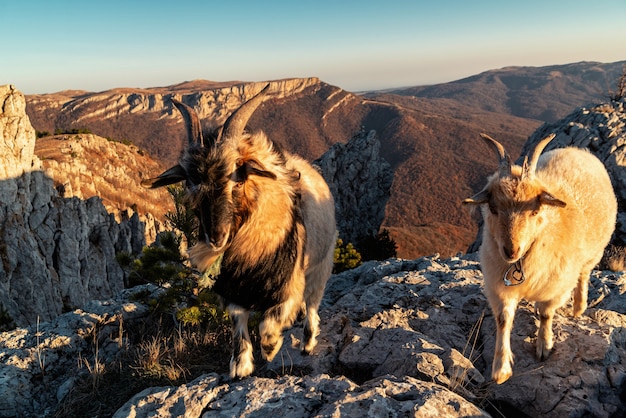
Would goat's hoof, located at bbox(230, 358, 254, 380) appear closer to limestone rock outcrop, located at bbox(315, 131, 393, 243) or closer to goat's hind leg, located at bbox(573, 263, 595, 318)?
goat's hind leg, located at bbox(573, 263, 595, 318)

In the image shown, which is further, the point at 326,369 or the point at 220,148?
the point at 326,369

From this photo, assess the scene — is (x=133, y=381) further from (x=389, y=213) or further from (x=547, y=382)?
(x=389, y=213)

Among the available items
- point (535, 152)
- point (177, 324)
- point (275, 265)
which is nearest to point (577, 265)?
point (535, 152)

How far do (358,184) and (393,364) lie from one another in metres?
52.5

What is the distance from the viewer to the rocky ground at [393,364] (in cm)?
329

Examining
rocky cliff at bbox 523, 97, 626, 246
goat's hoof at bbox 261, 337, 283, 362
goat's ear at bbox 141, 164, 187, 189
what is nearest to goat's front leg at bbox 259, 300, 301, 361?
goat's hoof at bbox 261, 337, 283, 362

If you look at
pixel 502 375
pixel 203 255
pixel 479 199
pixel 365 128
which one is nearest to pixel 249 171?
pixel 203 255

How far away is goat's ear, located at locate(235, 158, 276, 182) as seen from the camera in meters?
3.53

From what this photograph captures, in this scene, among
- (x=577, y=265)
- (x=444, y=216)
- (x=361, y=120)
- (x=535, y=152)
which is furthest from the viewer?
(x=361, y=120)

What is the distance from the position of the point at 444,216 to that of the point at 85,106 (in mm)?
125898

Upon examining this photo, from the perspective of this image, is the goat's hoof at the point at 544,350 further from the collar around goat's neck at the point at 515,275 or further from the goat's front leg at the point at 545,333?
the collar around goat's neck at the point at 515,275

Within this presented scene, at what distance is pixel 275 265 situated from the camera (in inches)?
163

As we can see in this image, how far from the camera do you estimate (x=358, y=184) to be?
5634 centimetres

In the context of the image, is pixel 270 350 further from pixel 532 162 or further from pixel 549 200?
pixel 532 162
